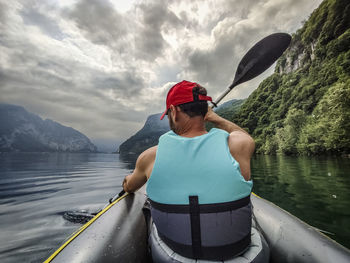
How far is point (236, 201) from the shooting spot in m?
1.15

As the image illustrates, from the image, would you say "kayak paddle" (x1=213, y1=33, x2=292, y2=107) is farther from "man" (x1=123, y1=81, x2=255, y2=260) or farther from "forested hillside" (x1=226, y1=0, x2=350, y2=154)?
"forested hillside" (x1=226, y1=0, x2=350, y2=154)

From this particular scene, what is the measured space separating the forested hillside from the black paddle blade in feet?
87.6

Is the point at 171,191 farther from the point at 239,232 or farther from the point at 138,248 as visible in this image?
the point at 138,248

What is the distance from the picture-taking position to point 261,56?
10.3 feet

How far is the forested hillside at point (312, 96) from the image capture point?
2341cm

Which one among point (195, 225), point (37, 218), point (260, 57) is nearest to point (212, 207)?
point (195, 225)

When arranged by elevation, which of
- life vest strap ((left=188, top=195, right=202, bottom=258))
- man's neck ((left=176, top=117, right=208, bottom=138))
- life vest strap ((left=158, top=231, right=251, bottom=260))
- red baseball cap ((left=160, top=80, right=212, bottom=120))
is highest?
red baseball cap ((left=160, top=80, right=212, bottom=120))

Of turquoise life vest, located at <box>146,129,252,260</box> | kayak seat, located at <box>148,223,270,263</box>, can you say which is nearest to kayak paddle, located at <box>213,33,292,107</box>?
turquoise life vest, located at <box>146,129,252,260</box>

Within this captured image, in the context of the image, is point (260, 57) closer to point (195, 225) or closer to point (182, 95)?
point (182, 95)

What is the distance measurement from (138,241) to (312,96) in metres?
56.1

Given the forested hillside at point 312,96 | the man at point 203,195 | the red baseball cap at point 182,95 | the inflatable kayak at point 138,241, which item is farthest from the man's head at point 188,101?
the forested hillside at point 312,96

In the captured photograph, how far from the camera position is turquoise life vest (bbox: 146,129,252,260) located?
1128mm

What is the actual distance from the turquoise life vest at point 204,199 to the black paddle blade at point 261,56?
2.53 metres

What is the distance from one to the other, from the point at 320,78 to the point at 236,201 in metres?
59.4
